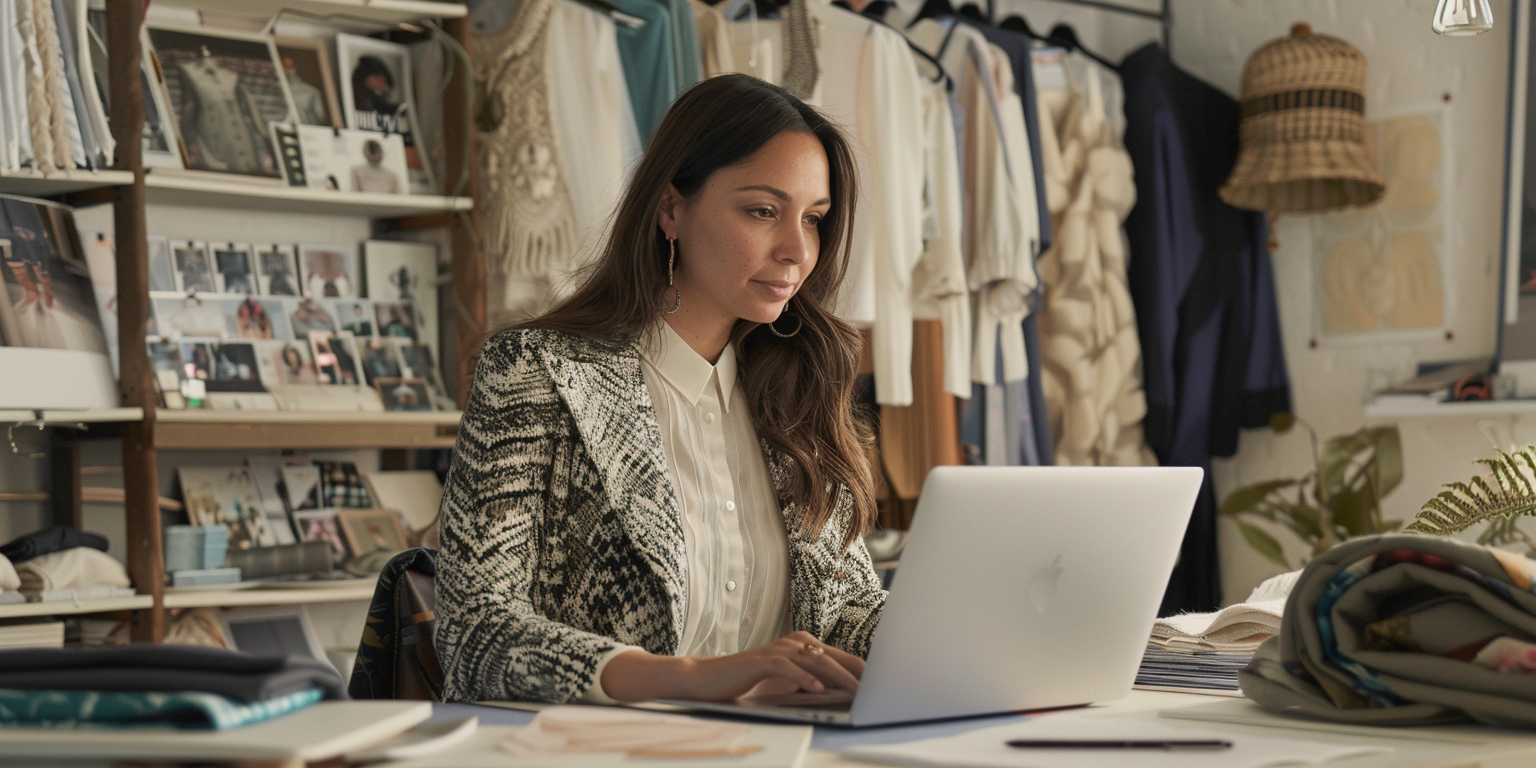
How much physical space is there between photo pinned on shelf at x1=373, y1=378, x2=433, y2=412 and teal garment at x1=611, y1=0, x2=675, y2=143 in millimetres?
678

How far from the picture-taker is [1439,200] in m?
3.61

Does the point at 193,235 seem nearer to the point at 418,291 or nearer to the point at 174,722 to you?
the point at 418,291

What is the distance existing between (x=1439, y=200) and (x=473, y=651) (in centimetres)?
312

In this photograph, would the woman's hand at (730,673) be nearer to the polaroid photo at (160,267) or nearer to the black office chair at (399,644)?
the black office chair at (399,644)

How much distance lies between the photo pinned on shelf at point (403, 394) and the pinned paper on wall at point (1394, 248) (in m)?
2.37

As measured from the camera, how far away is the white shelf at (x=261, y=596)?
254 centimetres

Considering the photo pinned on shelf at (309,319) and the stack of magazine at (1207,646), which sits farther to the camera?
the photo pinned on shelf at (309,319)

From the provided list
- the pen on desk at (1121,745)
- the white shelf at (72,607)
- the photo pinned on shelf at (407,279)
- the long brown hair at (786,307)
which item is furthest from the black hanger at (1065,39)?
the pen on desk at (1121,745)

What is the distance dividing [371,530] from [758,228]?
1.62 metres

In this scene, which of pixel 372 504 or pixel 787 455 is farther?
pixel 372 504

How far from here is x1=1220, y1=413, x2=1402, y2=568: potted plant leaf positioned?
136 inches

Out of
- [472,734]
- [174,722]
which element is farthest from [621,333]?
[174,722]

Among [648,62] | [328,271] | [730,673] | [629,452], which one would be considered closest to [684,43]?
[648,62]

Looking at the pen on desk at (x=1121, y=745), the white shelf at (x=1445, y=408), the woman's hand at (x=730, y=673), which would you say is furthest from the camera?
the white shelf at (x=1445, y=408)
